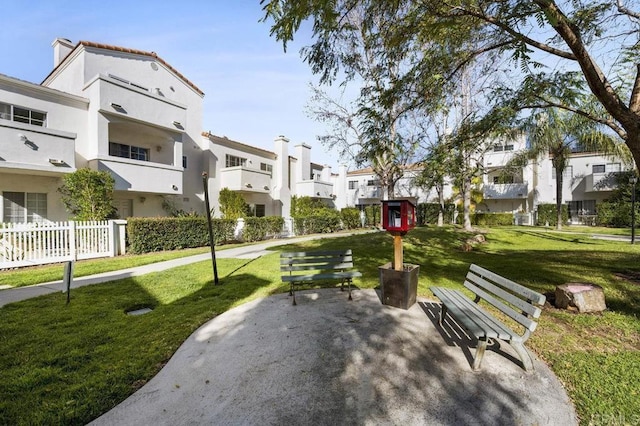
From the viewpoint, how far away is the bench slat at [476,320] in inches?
123

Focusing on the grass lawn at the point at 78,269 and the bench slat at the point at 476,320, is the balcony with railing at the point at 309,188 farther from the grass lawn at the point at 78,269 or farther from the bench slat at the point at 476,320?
the bench slat at the point at 476,320

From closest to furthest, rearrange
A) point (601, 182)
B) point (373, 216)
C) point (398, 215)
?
point (398, 215), point (601, 182), point (373, 216)

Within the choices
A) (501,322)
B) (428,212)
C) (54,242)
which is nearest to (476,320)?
(501,322)

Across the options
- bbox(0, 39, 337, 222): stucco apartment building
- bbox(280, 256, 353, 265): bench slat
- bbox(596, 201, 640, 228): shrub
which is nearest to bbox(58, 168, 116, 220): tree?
bbox(0, 39, 337, 222): stucco apartment building

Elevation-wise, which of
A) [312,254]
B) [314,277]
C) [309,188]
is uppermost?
[309,188]

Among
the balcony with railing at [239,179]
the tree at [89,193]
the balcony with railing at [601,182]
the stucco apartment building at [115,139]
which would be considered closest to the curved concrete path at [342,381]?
the tree at [89,193]

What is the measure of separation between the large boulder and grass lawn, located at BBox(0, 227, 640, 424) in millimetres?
213

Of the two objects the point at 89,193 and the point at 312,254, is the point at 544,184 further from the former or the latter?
the point at 89,193

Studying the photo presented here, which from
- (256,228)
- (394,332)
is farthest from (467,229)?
(394,332)

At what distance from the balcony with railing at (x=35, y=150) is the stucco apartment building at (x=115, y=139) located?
0.03 m

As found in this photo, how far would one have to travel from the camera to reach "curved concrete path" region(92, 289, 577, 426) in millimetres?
2662

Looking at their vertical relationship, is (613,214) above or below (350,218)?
above

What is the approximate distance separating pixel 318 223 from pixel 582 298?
19.9 meters

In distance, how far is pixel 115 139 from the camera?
1609 centimetres
